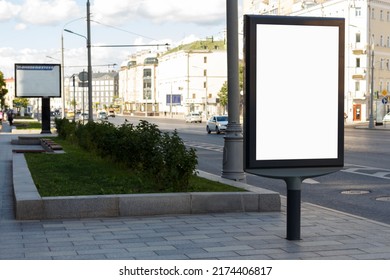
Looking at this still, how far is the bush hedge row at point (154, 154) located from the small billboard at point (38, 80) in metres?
28.0

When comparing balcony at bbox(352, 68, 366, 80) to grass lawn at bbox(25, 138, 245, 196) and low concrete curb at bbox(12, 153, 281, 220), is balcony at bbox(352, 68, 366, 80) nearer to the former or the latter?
grass lawn at bbox(25, 138, 245, 196)

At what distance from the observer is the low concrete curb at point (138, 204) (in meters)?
9.85

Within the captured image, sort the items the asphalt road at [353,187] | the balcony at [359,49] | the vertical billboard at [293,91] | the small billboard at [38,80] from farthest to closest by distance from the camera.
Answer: the balcony at [359,49] → the small billboard at [38,80] → the asphalt road at [353,187] → the vertical billboard at [293,91]

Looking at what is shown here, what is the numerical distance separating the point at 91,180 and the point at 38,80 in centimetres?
3300

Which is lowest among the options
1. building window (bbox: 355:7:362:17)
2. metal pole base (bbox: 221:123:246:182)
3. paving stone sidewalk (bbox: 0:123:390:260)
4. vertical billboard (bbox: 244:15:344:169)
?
paving stone sidewalk (bbox: 0:123:390:260)

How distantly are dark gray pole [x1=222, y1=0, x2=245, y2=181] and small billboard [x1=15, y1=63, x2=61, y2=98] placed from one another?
32428mm

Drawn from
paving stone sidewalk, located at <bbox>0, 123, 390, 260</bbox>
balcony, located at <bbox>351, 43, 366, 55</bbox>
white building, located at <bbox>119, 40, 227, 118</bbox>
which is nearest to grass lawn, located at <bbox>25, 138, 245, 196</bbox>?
paving stone sidewalk, located at <bbox>0, 123, 390, 260</bbox>

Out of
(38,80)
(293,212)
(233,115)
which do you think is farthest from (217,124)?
(293,212)

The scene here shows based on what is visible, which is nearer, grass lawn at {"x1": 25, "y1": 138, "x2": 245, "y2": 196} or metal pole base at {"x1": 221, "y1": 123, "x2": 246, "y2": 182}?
grass lawn at {"x1": 25, "y1": 138, "x2": 245, "y2": 196}

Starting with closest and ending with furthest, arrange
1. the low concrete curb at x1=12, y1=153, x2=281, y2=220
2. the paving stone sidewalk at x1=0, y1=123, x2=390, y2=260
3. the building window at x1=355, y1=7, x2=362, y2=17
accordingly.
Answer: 1. the paving stone sidewalk at x1=0, y1=123, x2=390, y2=260
2. the low concrete curb at x1=12, y1=153, x2=281, y2=220
3. the building window at x1=355, y1=7, x2=362, y2=17

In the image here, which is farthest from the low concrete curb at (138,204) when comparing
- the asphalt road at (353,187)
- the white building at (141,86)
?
the white building at (141,86)

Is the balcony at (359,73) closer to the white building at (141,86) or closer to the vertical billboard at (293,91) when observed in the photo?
the white building at (141,86)

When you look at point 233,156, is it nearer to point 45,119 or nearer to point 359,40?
point 45,119

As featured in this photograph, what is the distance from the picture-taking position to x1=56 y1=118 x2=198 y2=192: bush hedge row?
36.7 ft
